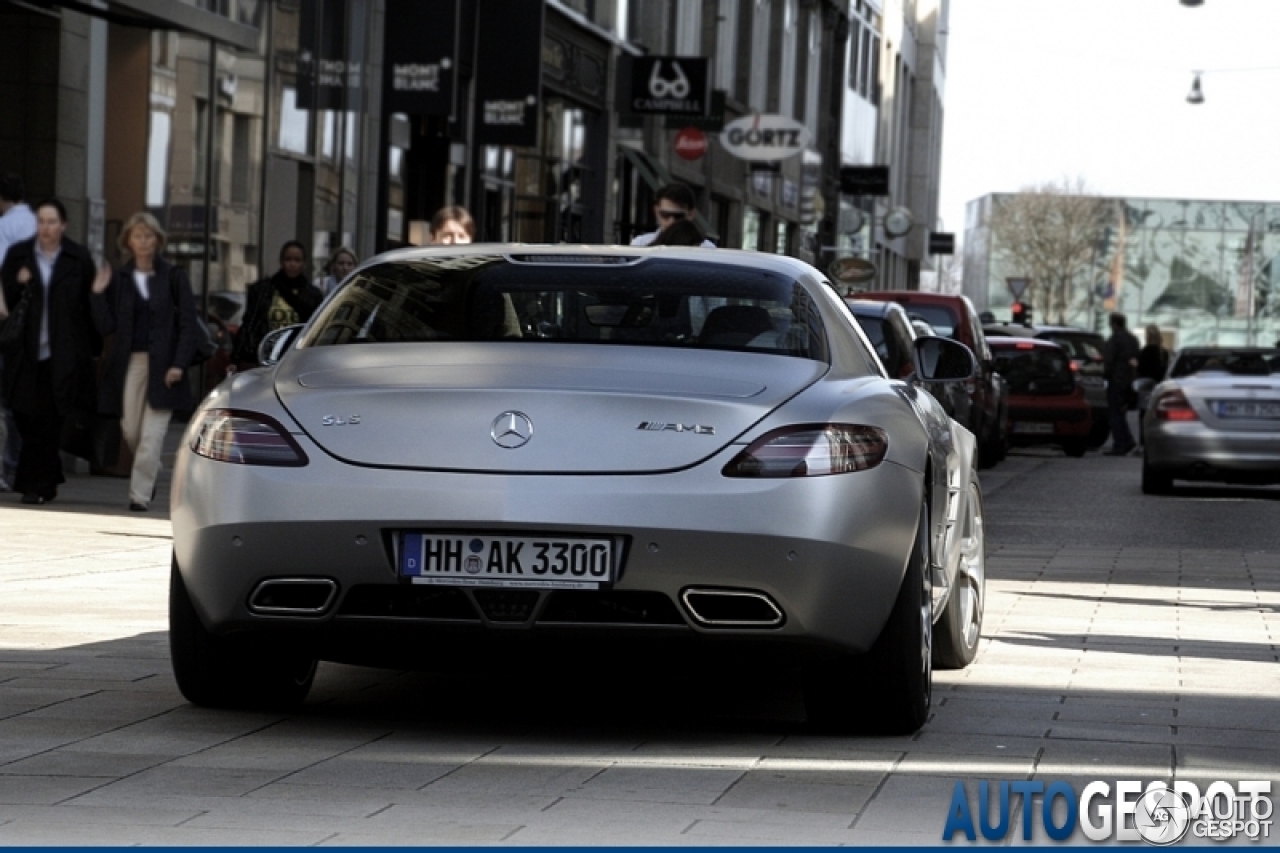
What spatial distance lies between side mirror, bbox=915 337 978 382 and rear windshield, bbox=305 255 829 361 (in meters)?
1.25

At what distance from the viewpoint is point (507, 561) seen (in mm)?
6406

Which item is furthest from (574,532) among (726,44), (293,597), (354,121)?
(726,44)

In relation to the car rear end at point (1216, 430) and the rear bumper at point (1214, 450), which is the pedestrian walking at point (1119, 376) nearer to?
the car rear end at point (1216, 430)

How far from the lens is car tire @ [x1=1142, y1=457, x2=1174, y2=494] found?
75.9 ft

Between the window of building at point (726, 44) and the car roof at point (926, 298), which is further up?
the window of building at point (726, 44)

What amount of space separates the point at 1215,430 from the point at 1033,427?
29.1 ft

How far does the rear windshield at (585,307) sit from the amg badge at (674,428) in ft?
2.02

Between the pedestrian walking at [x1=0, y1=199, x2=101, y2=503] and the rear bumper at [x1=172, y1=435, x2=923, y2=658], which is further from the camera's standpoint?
the pedestrian walking at [x1=0, y1=199, x2=101, y2=503]

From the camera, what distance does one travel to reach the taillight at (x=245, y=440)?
6.58 m

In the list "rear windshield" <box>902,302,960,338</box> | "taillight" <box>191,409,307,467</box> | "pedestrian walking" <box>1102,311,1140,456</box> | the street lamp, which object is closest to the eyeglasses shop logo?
"taillight" <box>191,409,307,467</box>

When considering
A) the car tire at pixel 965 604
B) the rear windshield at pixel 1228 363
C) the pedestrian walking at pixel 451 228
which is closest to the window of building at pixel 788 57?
the rear windshield at pixel 1228 363

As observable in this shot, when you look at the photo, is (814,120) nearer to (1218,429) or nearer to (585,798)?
(1218,429)

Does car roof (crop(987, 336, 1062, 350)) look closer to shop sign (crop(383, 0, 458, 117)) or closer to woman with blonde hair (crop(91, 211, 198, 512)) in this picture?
shop sign (crop(383, 0, 458, 117))

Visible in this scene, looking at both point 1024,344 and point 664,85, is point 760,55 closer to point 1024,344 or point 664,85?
point 664,85
